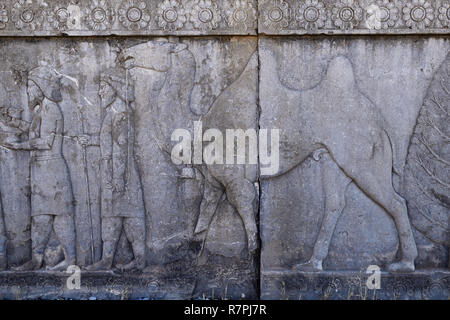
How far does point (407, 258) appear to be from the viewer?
4227mm

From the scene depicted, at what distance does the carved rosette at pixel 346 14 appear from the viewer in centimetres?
412

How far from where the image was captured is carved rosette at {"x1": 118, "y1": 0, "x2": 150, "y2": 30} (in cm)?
419

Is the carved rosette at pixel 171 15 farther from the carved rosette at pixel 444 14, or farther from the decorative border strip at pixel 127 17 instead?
the carved rosette at pixel 444 14

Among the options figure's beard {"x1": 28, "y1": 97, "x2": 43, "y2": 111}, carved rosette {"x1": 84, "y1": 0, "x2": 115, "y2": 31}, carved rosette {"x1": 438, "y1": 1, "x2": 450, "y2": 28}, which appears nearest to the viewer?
carved rosette {"x1": 438, "y1": 1, "x2": 450, "y2": 28}

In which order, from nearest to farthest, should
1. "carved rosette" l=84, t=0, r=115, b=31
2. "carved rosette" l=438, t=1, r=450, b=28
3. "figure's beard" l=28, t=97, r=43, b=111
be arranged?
"carved rosette" l=438, t=1, r=450, b=28 → "carved rosette" l=84, t=0, r=115, b=31 → "figure's beard" l=28, t=97, r=43, b=111

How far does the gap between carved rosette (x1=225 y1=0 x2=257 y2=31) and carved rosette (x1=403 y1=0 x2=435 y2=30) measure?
1.33 m

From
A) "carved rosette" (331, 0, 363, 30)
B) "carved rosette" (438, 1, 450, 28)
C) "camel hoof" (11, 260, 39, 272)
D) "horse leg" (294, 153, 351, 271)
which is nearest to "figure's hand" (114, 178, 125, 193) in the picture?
"camel hoof" (11, 260, 39, 272)

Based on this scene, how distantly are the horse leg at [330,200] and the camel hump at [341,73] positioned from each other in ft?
2.09

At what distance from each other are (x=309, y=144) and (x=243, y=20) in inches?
49.2

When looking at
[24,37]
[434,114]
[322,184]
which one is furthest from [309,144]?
[24,37]

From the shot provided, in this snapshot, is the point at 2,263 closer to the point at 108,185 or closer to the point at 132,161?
the point at 108,185

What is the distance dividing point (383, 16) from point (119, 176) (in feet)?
9.02

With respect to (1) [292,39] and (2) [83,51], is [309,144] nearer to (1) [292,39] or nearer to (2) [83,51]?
(1) [292,39]

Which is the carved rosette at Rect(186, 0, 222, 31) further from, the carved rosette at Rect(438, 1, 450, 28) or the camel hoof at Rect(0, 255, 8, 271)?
the camel hoof at Rect(0, 255, 8, 271)
